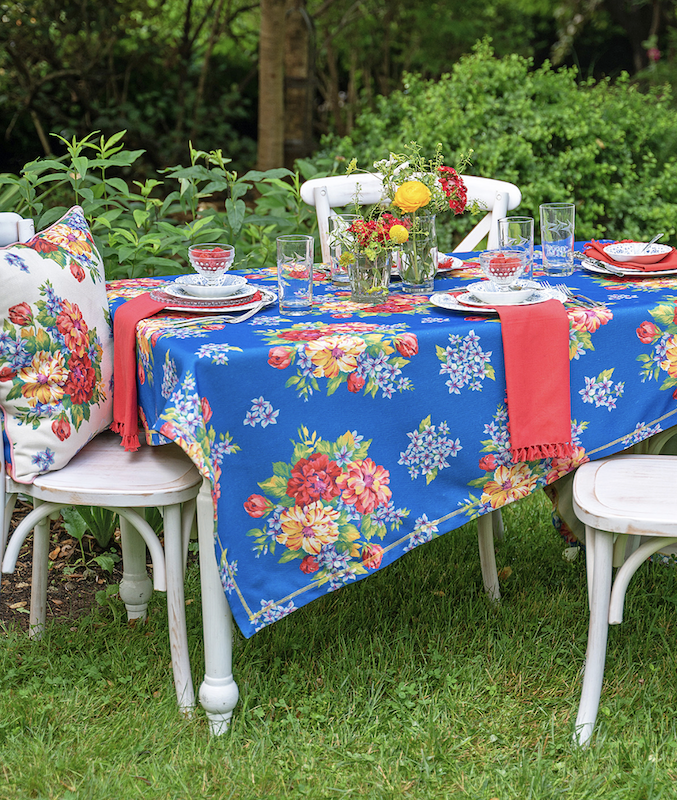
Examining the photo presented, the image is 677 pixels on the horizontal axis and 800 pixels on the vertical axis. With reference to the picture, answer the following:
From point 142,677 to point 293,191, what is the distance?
1839mm

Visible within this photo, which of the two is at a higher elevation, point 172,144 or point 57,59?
point 57,59

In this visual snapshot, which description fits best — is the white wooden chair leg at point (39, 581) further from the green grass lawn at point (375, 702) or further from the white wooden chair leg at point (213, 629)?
the white wooden chair leg at point (213, 629)

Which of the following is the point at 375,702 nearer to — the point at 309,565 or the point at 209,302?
the point at 309,565

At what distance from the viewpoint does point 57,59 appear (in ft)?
23.6

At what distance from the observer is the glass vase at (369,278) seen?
204 centimetres

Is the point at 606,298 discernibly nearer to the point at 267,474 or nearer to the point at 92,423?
the point at 267,474

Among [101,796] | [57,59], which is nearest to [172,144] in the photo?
[57,59]

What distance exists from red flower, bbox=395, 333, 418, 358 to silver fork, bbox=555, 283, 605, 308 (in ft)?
1.44

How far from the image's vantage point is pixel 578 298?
2.02 metres

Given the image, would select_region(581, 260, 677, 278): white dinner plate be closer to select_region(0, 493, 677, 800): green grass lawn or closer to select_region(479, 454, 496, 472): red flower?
select_region(479, 454, 496, 472): red flower

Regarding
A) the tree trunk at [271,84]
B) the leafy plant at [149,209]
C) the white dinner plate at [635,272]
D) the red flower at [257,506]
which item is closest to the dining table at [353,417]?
the red flower at [257,506]

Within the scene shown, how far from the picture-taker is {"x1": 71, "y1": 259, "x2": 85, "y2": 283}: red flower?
197cm

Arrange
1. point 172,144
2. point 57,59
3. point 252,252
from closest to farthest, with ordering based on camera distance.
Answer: point 252,252
point 57,59
point 172,144

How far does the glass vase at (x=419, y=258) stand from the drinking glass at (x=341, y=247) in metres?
0.14
